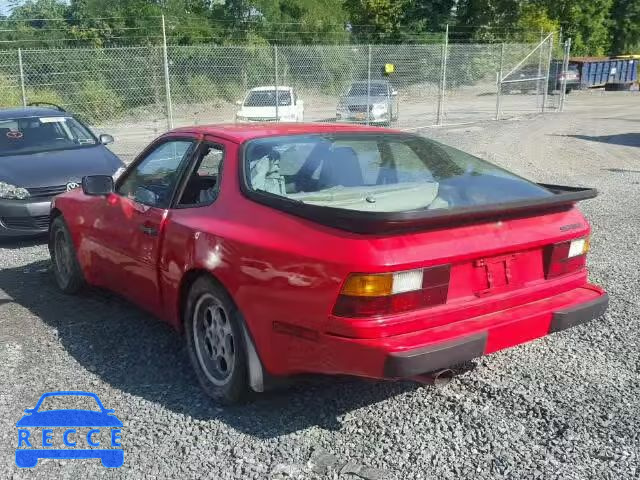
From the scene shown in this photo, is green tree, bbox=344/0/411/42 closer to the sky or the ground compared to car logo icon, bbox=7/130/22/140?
closer to the sky

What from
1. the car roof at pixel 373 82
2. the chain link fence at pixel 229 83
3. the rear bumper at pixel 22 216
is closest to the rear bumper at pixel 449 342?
the rear bumper at pixel 22 216

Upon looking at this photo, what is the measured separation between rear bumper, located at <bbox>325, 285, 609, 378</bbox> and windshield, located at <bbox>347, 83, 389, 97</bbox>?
48.4 feet

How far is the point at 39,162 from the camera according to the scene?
7.62 meters

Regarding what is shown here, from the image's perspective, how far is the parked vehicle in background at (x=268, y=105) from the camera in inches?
634

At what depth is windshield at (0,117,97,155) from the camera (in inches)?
318

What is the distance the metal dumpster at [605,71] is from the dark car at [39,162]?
37849 mm

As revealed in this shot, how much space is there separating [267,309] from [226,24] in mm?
39753

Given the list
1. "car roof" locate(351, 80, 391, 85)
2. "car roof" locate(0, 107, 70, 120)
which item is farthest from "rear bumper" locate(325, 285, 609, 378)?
"car roof" locate(351, 80, 391, 85)

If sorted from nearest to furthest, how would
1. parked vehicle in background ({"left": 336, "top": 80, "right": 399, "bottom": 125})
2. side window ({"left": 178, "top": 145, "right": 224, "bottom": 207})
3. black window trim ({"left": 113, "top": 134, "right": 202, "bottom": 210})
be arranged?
side window ({"left": 178, "top": 145, "right": 224, "bottom": 207}) → black window trim ({"left": 113, "top": 134, "right": 202, "bottom": 210}) → parked vehicle in background ({"left": 336, "top": 80, "right": 399, "bottom": 125})

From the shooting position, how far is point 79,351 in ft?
14.0

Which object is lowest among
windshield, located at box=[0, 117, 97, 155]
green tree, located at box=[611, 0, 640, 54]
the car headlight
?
the car headlight

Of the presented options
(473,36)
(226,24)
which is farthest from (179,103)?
(473,36)

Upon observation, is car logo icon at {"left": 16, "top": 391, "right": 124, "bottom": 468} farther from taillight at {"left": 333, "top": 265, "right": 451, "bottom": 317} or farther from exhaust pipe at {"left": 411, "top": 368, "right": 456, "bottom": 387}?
exhaust pipe at {"left": 411, "top": 368, "right": 456, "bottom": 387}

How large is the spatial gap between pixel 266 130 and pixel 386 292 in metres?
1.54
